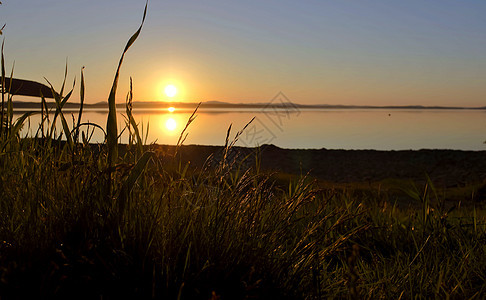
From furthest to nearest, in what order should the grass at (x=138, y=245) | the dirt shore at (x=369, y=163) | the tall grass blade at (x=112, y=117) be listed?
the dirt shore at (x=369, y=163) → the tall grass blade at (x=112, y=117) → the grass at (x=138, y=245)

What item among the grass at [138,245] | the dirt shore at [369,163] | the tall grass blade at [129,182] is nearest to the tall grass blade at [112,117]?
the grass at [138,245]

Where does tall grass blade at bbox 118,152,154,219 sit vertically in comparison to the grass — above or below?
above

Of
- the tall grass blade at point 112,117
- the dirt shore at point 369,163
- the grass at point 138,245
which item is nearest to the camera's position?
the grass at point 138,245

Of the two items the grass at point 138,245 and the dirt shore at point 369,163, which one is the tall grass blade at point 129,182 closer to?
the grass at point 138,245

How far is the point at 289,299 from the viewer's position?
155 centimetres

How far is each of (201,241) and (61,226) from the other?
54 centimetres

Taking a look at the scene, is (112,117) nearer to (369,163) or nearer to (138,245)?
(138,245)

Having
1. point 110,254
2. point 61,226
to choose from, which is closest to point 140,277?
point 110,254

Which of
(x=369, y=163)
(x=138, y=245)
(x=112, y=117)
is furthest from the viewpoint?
(x=369, y=163)

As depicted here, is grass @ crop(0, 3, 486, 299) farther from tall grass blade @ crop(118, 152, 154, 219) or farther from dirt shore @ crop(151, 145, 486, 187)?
dirt shore @ crop(151, 145, 486, 187)

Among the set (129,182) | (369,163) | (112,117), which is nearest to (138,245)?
(129,182)

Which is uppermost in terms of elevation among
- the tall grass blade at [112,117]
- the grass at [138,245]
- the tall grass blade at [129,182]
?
the tall grass blade at [112,117]

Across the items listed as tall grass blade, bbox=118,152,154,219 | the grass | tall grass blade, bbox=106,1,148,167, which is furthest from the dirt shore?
tall grass blade, bbox=118,152,154,219

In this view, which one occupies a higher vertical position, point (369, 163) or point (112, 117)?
point (112, 117)
